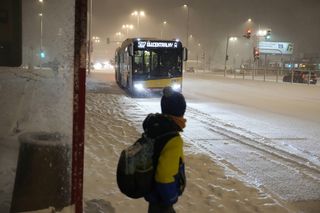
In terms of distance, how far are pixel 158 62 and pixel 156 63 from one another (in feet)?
0.36

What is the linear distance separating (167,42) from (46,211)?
18.0 meters

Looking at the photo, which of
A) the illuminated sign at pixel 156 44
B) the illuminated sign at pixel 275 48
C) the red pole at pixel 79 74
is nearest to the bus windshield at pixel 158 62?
the illuminated sign at pixel 156 44

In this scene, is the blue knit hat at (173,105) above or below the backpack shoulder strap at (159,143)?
above

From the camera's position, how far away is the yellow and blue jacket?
298 centimetres

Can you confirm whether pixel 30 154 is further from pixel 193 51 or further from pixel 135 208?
pixel 193 51

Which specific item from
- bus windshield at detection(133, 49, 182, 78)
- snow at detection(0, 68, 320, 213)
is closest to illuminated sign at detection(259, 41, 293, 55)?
bus windshield at detection(133, 49, 182, 78)

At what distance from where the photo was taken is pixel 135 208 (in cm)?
512

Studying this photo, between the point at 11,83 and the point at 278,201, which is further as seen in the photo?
the point at 11,83

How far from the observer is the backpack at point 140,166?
2.96 m

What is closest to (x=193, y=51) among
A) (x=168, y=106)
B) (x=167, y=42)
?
(x=167, y=42)

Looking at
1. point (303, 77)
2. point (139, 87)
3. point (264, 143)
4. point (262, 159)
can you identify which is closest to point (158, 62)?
point (139, 87)

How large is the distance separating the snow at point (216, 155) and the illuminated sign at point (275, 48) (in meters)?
54.1

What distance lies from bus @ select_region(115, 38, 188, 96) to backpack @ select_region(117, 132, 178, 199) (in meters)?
18.4

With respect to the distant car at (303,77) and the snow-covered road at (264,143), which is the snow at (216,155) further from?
the distant car at (303,77)
